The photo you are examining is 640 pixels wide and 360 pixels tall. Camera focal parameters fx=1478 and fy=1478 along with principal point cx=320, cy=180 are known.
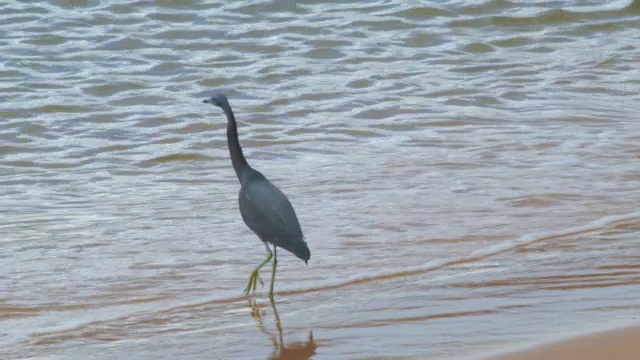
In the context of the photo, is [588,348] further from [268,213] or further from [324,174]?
[324,174]

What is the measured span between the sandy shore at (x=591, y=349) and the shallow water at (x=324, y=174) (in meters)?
0.14

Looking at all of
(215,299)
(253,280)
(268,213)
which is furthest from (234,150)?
(215,299)

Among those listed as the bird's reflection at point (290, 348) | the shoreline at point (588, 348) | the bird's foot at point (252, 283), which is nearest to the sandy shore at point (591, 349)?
the shoreline at point (588, 348)

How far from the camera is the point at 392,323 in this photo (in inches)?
213

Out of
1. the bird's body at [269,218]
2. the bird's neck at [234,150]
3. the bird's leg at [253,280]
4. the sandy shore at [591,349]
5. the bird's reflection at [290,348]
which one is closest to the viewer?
the sandy shore at [591,349]

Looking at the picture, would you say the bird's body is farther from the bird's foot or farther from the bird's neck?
the bird's neck

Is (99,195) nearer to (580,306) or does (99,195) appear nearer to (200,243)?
(200,243)

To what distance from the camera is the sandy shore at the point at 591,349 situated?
15.7 feet

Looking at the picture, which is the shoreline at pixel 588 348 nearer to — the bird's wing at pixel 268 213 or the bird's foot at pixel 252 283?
the bird's wing at pixel 268 213

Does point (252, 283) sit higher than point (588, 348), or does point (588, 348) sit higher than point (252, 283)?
point (588, 348)

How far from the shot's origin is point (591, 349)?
15.8ft

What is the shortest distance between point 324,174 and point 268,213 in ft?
7.41

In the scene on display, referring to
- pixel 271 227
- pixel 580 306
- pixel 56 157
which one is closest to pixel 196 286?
pixel 271 227

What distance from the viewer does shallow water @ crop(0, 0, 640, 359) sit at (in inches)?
221
